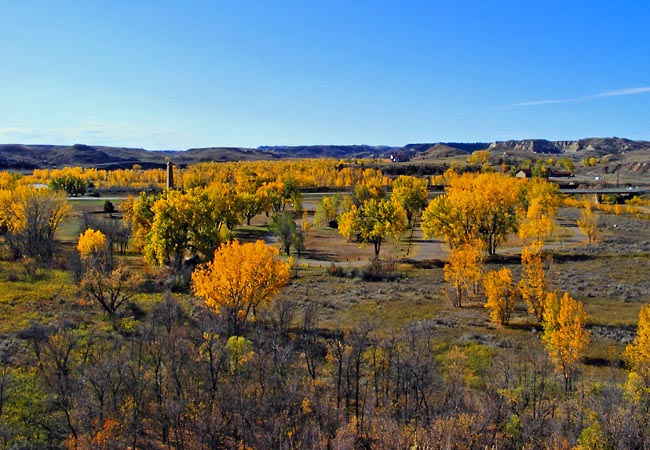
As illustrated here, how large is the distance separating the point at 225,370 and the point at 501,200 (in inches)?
1881

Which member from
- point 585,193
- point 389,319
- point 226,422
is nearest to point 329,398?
point 226,422

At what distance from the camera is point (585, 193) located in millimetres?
115188

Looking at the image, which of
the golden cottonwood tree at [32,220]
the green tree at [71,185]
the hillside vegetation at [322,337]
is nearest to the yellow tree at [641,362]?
the hillside vegetation at [322,337]

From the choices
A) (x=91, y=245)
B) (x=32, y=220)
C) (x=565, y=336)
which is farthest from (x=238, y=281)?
(x=32, y=220)

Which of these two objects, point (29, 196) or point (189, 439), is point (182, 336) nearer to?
point (189, 439)

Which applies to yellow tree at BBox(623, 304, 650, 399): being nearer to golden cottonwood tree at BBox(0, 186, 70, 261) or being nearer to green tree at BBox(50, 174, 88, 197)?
golden cottonwood tree at BBox(0, 186, 70, 261)

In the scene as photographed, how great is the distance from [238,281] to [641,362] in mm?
23372

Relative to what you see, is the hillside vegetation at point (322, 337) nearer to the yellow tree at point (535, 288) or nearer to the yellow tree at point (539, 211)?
the yellow tree at point (535, 288)

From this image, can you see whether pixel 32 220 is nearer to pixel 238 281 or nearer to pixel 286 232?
pixel 286 232

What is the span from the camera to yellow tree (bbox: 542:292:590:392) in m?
26.3

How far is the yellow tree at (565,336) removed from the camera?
26252 mm

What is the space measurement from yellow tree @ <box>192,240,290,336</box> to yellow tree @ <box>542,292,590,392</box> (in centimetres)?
1757

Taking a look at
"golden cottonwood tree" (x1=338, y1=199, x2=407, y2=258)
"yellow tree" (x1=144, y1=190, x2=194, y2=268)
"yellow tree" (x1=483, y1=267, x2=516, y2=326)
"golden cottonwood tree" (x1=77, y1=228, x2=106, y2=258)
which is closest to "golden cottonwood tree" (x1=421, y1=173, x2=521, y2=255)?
"golden cottonwood tree" (x1=338, y1=199, x2=407, y2=258)

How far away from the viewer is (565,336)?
89.0 feet
